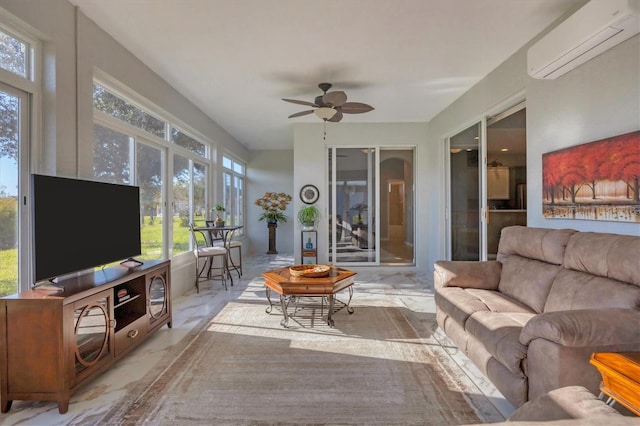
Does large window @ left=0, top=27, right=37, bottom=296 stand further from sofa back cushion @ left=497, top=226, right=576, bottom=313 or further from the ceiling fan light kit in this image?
sofa back cushion @ left=497, top=226, right=576, bottom=313

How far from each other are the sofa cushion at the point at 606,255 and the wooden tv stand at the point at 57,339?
3236 millimetres

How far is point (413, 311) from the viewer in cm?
373

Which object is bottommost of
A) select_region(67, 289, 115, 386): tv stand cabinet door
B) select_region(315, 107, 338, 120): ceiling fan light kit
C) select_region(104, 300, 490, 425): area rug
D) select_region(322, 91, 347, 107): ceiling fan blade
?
select_region(104, 300, 490, 425): area rug

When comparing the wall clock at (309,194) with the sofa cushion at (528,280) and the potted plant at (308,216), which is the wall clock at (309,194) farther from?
the sofa cushion at (528,280)

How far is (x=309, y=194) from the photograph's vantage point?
6.21 m

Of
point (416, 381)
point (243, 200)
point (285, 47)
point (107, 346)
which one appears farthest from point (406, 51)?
point (243, 200)

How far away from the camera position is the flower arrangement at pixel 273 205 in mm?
8398

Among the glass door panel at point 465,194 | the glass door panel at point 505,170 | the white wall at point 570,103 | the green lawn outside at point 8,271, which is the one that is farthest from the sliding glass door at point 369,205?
the green lawn outside at point 8,271

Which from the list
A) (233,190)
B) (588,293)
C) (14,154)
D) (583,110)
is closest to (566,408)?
(588,293)

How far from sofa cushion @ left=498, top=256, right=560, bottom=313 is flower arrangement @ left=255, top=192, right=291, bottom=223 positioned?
613 centimetres

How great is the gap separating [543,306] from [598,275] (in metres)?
0.45

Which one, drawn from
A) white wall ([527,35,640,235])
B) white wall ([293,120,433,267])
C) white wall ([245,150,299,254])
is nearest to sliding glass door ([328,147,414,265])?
white wall ([293,120,433,267])

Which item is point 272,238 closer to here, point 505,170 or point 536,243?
point 505,170

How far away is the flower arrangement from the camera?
840 centimetres
